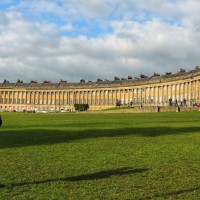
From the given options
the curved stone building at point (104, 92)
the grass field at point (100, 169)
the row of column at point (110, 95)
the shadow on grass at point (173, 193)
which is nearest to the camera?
the shadow on grass at point (173, 193)

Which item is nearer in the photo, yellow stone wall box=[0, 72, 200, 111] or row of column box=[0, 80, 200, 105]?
row of column box=[0, 80, 200, 105]

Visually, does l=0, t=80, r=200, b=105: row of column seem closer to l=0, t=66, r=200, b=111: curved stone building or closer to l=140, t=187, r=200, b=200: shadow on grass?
l=0, t=66, r=200, b=111: curved stone building

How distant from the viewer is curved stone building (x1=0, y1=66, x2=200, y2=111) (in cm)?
10699

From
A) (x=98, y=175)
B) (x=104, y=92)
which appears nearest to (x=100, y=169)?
(x=98, y=175)

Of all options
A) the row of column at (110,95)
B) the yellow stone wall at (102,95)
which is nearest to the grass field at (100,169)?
the yellow stone wall at (102,95)

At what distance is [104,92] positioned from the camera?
142625 millimetres

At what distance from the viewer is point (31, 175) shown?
32.5 ft

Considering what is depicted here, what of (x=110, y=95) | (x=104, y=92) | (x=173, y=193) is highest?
(x=104, y=92)

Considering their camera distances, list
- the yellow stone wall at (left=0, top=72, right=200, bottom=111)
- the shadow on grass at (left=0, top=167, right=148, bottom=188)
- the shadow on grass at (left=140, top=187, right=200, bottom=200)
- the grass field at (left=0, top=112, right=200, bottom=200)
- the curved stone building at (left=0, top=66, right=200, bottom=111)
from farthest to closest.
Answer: the curved stone building at (left=0, top=66, right=200, bottom=111) < the yellow stone wall at (left=0, top=72, right=200, bottom=111) < the shadow on grass at (left=0, top=167, right=148, bottom=188) < the grass field at (left=0, top=112, right=200, bottom=200) < the shadow on grass at (left=140, top=187, right=200, bottom=200)

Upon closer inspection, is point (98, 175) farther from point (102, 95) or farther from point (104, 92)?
point (102, 95)

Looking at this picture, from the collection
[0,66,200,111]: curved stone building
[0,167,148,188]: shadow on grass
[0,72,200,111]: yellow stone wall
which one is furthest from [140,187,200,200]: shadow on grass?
[0,66,200,111]: curved stone building

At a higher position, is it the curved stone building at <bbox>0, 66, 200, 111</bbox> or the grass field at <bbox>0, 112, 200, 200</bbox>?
the curved stone building at <bbox>0, 66, 200, 111</bbox>

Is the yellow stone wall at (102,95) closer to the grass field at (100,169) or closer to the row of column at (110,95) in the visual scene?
the row of column at (110,95)

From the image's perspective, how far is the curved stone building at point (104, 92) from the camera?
107 meters
